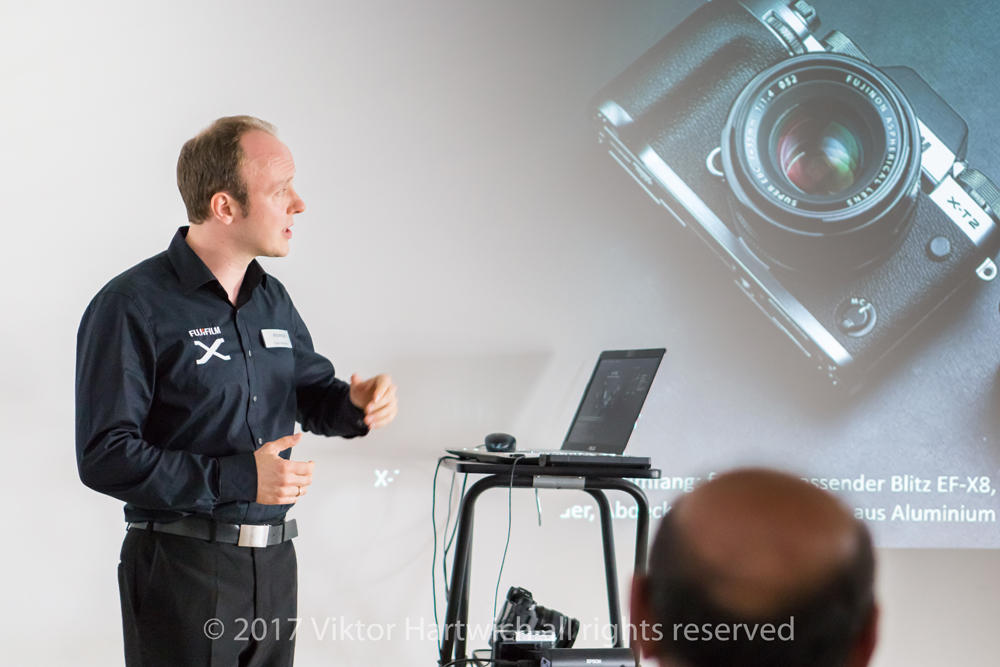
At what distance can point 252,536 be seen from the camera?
145cm

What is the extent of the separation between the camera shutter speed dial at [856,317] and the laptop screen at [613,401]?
2.22 feet

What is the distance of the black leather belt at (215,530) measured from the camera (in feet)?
4.59

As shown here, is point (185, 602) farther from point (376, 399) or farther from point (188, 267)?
point (188, 267)

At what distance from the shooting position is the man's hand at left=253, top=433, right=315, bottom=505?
1.35 metres

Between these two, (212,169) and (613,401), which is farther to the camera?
(613,401)

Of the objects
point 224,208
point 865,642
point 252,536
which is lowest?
point 865,642

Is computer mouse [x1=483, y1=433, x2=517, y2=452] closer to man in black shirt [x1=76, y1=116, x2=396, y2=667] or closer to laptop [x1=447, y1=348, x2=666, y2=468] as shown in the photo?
laptop [x1=447, y1=348, x2=666, y2=468]

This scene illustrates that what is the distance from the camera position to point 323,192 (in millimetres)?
2258

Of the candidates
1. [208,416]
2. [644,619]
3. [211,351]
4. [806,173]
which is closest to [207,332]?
[211,351]

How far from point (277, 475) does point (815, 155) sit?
5.83ft

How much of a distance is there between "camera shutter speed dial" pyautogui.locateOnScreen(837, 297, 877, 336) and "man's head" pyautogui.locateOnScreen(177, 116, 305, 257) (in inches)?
63.2

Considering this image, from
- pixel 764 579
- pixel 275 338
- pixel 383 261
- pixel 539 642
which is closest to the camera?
pixel 764 579

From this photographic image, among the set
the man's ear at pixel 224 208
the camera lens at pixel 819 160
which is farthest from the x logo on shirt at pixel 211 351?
the camera lens at pixel 819 160

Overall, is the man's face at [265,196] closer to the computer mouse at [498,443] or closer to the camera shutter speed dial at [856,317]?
the computer mouse at [498,443]
